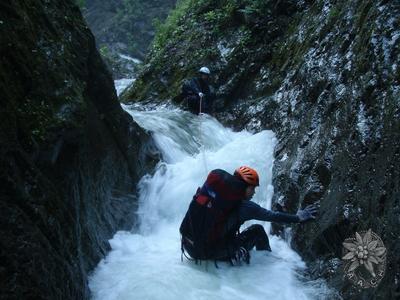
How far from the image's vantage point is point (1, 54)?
4.11 m

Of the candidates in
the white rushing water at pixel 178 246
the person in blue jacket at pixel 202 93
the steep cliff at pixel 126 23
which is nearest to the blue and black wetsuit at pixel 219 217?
the white rushing water at pixel 178 246

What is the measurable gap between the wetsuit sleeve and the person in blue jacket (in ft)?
21.1

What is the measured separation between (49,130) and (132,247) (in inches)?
106

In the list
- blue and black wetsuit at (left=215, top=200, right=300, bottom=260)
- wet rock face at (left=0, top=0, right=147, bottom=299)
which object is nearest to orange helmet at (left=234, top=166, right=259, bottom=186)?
blue and black wetsuit at (left=215, top=200, right=300, bottom=260)

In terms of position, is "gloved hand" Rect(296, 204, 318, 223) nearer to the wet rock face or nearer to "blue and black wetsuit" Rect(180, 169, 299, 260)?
"blue and black wetsuit" Rect(180, 169, 299, 260)

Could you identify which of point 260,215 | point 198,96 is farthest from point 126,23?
point 260,215

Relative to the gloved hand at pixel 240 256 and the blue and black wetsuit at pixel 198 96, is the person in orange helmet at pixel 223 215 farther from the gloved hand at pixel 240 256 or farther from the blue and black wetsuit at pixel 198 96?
the blue and black wetsuit at pixel 198 96

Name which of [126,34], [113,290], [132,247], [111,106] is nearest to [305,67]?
[111,106]

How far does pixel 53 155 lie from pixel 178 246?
9.36ft

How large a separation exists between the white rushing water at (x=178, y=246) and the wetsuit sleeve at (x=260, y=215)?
0.73 metres

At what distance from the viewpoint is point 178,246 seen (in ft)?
22.2

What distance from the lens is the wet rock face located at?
11.3ft

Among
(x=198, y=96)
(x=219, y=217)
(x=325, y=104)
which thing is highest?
(x=325, y=104)

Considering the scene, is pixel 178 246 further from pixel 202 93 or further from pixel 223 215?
pixel 202 93
